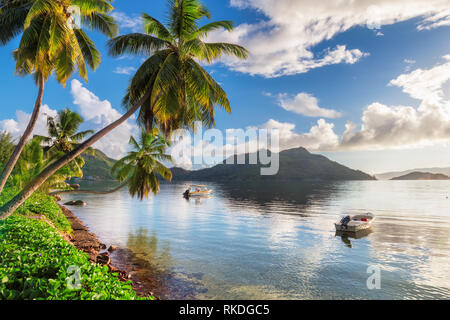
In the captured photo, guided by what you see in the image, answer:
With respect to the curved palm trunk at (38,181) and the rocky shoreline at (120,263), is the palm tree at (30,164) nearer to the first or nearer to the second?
the rocky shoreline at (120,263)

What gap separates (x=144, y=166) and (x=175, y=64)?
1491 cm

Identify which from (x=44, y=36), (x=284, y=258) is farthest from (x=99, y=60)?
(x=284, y=258)

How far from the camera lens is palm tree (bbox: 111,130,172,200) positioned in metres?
25.1

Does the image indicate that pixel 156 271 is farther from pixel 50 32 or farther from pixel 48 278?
pixel 50 32

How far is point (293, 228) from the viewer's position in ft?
95.9

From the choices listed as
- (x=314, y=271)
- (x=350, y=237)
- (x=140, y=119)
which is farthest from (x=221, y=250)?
(x=350, y=237)

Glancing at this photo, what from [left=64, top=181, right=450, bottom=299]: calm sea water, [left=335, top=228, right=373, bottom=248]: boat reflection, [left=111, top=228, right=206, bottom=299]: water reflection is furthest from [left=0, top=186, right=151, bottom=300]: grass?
[left=335, top=228, right=373, bottom=248]: boat reflection

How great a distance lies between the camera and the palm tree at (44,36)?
10903 millimetres

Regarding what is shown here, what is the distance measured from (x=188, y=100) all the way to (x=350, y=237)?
21.1m

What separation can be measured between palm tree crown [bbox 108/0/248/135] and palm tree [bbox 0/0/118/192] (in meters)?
2.09

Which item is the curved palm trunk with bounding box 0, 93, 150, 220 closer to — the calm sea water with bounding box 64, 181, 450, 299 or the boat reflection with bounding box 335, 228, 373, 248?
the calm sea water with bounding box 64, 181, 450, 299

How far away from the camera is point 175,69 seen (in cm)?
1263

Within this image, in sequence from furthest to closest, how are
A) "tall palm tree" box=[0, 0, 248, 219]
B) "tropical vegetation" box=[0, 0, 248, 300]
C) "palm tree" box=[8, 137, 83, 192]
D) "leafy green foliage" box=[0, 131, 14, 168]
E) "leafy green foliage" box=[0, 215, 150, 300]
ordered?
"leafy green foliage" box=[0, 131, 14, 168] → "palm tree" box=[8, 137, 83, 192] → "tall palm tree" box=[0, 0, 248, 219] → "tropical vegetation" box=[0, 0, 248, 300] → "leafy green foliage" box=[0, 215, 150, 300]
